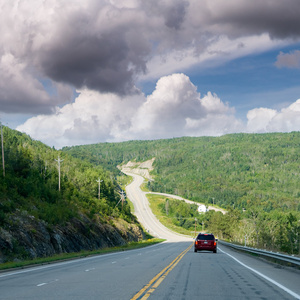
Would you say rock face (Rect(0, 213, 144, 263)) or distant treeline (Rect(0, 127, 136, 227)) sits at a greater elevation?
distant treeline (Rect(0, 127, 136, 227))

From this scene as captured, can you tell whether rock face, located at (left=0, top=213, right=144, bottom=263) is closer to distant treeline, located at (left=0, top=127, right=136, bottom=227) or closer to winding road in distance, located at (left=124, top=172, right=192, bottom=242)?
distant treeline, located at (left=0, top=127, right=136, bottom=227)

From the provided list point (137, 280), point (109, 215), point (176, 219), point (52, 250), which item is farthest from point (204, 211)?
point (137, 280)

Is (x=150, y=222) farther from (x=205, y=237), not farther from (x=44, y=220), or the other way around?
(x=205, y=237)

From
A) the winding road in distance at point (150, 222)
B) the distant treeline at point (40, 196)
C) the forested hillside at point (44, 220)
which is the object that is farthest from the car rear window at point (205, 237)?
the winding road in distance at point (150, 222)

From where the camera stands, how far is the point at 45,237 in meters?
38.1

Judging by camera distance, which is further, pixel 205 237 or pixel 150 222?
pixel 150 222

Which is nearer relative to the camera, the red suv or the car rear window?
the red suv

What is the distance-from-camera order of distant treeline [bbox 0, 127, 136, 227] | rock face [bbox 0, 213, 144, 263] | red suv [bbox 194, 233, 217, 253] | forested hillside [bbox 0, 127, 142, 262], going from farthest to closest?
distant treeline [bbox 0, 127, 136, 227]
red suv [bbox 194, 233, 217, 253]
forested hillside [bbox 0, 127, 142, 262]
rock face [bbox 0, 213, 144, 263]

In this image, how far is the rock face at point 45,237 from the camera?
1144 inches

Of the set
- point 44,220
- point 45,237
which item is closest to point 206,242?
point 45,237

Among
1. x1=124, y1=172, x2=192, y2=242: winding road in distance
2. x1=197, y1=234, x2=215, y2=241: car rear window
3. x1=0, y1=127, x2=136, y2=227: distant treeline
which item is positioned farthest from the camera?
x1=124, y1=172, x2=192, y2=242: winding road in distance

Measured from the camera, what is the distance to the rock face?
29062mm

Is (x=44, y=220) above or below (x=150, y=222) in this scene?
above

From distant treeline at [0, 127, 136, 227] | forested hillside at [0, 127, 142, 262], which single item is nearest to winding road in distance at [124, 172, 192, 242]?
distant treeline at [0, 127, 136, 227]
